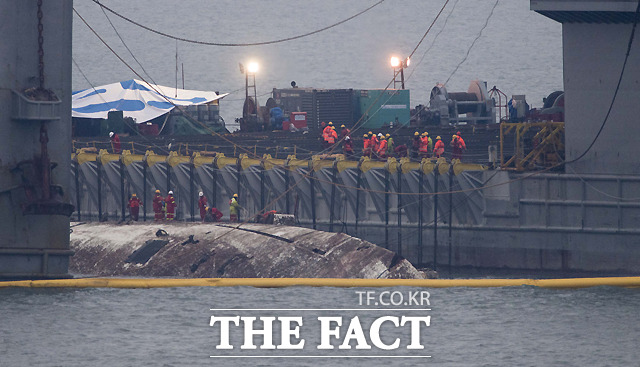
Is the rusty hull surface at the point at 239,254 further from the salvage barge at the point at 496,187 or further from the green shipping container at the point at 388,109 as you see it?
the green shipping container at the point at 388,109

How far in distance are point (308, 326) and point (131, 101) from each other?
162 ft

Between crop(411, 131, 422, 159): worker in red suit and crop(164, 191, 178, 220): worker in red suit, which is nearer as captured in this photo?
crop(164, 191, 178, 220): worker in red suit

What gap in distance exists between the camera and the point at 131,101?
86875mm

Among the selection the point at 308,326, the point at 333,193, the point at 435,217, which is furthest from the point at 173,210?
the point at 308,326

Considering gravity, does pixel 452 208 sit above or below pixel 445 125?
below

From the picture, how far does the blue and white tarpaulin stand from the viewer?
8425 centimetres

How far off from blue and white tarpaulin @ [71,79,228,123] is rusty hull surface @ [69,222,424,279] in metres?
29.0

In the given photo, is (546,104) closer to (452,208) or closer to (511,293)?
(452,208)

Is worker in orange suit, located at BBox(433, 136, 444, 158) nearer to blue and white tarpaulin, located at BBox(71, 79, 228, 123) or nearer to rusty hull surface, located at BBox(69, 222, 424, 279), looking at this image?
rusty hull surface, located at BBox(69, 222, 424, 279)

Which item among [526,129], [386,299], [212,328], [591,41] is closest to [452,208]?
[526,129]

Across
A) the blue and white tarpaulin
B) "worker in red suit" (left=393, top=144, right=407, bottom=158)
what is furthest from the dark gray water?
the blue and white tarpaulin

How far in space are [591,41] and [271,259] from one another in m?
16.8

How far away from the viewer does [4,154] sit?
41406 mm

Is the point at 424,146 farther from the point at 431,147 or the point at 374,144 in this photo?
the point at 374,144
